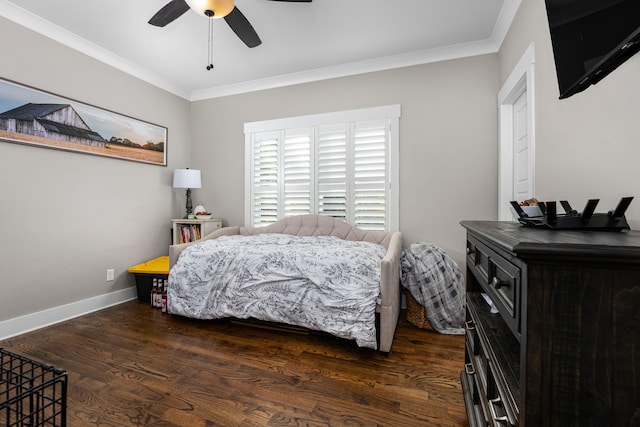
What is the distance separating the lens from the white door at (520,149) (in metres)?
2.20

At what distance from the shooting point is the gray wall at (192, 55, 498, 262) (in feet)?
8.92

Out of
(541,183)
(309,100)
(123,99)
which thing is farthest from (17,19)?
(541,183)

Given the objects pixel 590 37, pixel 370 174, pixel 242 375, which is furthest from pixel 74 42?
pixel 590 37

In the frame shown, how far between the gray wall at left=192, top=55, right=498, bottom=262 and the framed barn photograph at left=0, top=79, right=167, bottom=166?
6.10ft

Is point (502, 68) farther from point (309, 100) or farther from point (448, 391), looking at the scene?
point (448, 391)

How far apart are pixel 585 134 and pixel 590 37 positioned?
0.48 meters

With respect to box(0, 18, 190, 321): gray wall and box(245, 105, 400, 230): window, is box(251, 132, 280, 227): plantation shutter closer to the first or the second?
box(245, 105, 400, 230): window

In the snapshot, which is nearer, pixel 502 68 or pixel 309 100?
pixel 502 68

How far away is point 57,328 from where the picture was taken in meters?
2.41

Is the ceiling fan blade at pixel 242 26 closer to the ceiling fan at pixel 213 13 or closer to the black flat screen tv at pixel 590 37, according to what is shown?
the ceiling fan at pixel 213 13

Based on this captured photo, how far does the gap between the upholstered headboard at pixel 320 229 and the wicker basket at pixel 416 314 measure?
64cm

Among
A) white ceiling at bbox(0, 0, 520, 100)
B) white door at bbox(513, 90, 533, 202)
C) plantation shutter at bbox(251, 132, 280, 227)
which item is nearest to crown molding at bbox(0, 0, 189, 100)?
white ceiling at bbox(0, 0, 520, 100)

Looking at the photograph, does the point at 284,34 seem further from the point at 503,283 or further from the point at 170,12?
the point at 503,283

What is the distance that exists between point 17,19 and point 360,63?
3023 mm
